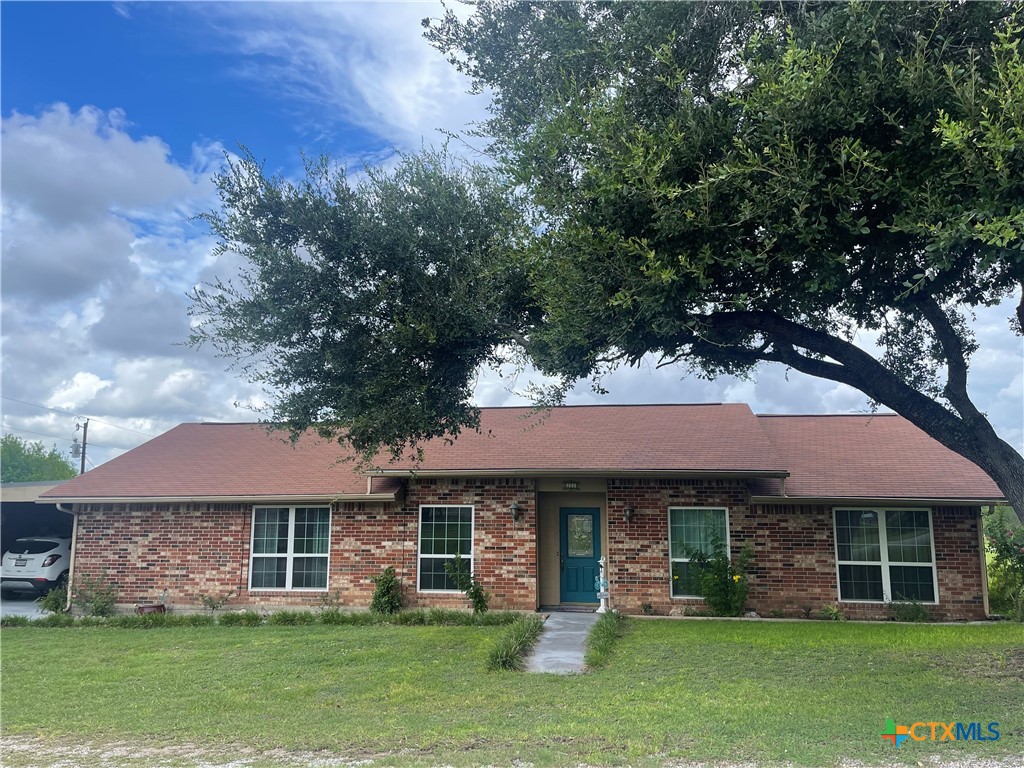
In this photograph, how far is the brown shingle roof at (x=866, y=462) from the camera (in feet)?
47.6

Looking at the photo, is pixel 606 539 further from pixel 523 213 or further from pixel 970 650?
pixel 523 213

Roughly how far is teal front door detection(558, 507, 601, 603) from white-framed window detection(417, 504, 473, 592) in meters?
2.03

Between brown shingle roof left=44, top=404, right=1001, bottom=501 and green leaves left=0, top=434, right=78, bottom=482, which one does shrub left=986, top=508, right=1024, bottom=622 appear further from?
green leaves left=0, top=434, right=78, bottom=482

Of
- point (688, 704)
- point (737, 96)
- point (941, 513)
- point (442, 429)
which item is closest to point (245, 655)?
point (442, 429)

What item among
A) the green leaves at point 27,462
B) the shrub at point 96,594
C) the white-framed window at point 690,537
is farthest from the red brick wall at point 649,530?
the green leaves at point 27,462

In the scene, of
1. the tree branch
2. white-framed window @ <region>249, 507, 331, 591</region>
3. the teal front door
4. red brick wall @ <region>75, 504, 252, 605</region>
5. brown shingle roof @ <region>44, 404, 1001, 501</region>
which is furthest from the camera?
A: red brick wall @ <region>75, 504, 252, 605</region>

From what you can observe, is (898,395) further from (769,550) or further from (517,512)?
(517,512)

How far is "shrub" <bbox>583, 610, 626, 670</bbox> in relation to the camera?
10.2m

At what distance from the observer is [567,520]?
1631cm

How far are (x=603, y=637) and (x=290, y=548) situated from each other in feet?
26.0

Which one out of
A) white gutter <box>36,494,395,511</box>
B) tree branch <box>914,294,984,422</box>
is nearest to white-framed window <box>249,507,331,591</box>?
white gutter <box>36,494,395,511</box>

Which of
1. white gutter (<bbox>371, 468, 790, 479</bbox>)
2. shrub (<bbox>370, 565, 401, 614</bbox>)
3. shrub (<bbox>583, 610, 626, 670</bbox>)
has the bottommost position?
shrub (<bbox>583, 610, 626, 670</bbox>)

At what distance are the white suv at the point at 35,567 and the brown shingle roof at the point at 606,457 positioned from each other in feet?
7.87

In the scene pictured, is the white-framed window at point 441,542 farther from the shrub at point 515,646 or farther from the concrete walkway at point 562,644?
the shrub at point 515,646
